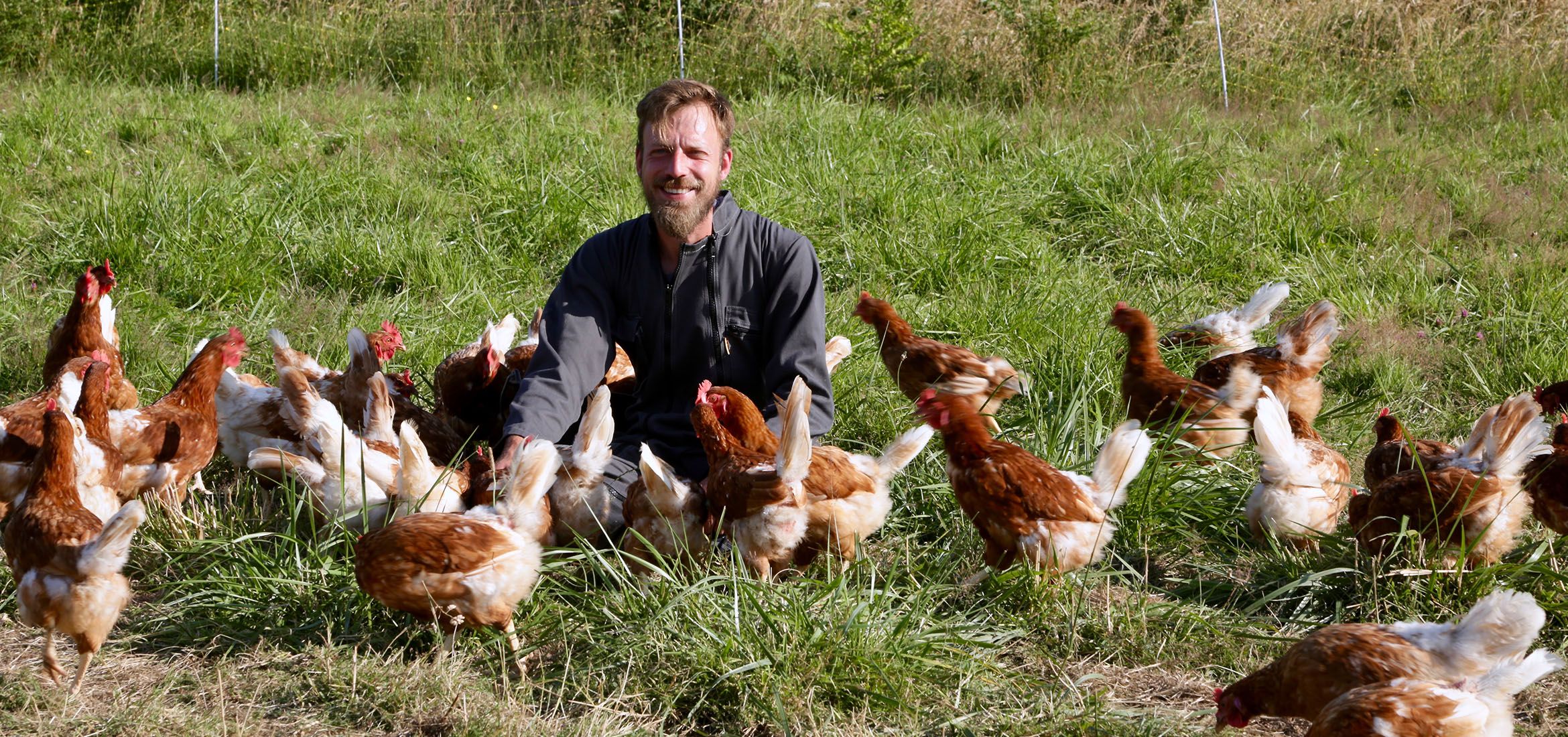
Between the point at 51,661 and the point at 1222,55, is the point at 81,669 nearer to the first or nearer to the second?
the point at 51,661

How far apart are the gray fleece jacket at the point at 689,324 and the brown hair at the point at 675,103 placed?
0.25 meters

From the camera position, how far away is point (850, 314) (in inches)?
214

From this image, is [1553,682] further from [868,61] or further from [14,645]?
Result: [868,61]

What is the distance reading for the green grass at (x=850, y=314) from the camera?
2.84 m

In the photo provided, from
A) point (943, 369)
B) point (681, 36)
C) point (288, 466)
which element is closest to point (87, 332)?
point (288, 466)

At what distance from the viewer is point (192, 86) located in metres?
8.52

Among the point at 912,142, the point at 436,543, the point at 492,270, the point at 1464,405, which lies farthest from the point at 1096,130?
the point at 436,543

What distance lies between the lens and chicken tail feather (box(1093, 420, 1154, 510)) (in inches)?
131

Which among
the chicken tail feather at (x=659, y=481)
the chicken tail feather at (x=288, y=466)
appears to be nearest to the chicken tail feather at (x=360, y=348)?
the chicken tail feather at (x=288, y=466)

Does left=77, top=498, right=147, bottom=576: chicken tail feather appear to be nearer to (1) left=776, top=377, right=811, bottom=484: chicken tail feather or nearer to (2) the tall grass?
(1) left=776, top=377, right=811, bottom=484: chicken tail feather

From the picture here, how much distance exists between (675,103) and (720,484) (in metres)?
1.19

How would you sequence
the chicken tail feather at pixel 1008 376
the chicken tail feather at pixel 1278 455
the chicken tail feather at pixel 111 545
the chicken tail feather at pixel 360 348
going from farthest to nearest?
the chicken tail feather at pixel 1008 376 → the chicken tail feather at pixel 360 348 → the chicken tail feather at pixel 1278 455 → the chicken tail feather at pixel 111 545

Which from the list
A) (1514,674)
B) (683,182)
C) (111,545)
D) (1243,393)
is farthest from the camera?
(1243,393)

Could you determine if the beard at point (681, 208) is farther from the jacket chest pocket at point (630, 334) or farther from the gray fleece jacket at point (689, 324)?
the jacket chest pocket at point (630, 334)
